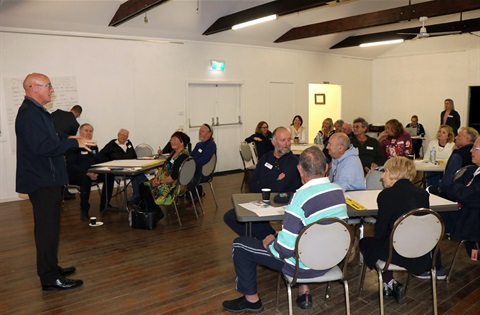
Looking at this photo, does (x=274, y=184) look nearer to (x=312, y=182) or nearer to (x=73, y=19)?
(x=312, y=182)

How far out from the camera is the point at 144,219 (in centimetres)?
536

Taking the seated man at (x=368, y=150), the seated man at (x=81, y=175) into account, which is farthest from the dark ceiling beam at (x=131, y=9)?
the seated man at (x=368, y=150)

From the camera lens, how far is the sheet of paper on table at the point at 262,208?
10.4 ft

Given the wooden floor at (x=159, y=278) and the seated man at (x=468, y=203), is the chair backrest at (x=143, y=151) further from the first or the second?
the seated man at (x=468, y=203)

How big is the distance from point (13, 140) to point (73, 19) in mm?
2253

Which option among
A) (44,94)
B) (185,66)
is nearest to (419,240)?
(44,94)

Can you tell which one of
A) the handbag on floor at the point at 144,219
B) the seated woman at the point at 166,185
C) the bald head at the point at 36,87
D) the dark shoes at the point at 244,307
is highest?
the bald head at the point at 36,87

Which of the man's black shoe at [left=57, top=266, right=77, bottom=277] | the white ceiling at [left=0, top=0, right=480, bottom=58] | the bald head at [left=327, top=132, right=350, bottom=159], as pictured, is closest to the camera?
the man's black shoe at [left=57, top=266, right=77, bottom=277]

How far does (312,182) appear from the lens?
268 cm

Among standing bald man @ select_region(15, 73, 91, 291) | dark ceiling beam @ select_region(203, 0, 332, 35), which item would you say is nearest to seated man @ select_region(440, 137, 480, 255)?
standing bald man @ select_region(15, 73, 91, 291)

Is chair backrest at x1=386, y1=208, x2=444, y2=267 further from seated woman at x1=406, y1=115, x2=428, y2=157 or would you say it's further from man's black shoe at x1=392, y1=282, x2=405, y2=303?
seated woman at x1=406, y1=115, x2=428, y2=157

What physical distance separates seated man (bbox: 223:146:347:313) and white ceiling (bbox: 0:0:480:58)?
17.9 feet

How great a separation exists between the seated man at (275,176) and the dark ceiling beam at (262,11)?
10.9ft

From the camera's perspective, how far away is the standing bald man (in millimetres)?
3369
